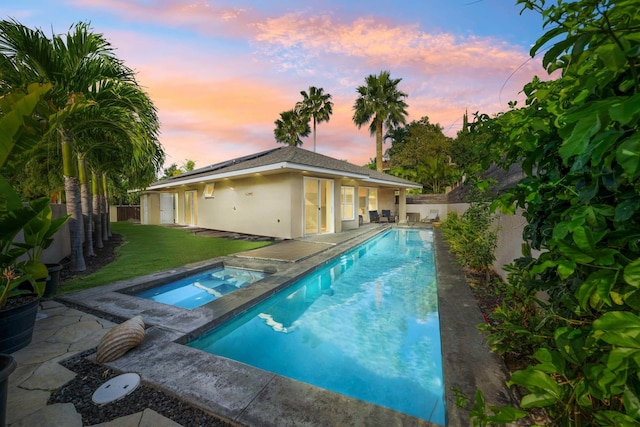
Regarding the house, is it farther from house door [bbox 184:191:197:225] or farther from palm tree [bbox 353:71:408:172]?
palm tree [bbox 353:71:408:172]

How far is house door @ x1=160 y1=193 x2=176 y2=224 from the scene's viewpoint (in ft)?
79.6

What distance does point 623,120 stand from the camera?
59 cm

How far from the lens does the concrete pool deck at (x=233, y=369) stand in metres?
2.29

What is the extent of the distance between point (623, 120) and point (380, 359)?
4.04m

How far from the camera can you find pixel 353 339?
174 inches

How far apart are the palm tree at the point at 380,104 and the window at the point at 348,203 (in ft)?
41.8

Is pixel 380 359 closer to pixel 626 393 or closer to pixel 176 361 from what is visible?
pixel 176 361

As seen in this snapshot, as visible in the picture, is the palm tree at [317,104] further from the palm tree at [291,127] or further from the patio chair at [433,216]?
the patio chair at [433,216]

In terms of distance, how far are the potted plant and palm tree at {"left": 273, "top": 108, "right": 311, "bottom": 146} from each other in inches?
1176

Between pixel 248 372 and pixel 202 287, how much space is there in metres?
4.26

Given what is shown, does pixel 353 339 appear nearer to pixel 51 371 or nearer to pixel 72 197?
pixel 51 371

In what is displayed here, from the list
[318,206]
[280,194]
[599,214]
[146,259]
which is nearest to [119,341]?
[599,214]

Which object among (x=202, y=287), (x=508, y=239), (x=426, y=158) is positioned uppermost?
(x=426, y=158)

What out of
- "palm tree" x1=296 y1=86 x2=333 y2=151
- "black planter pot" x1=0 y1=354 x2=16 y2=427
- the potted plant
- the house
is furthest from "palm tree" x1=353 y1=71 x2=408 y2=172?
"black planter pot" x1=0 y1=354 x2=16 y2=427
